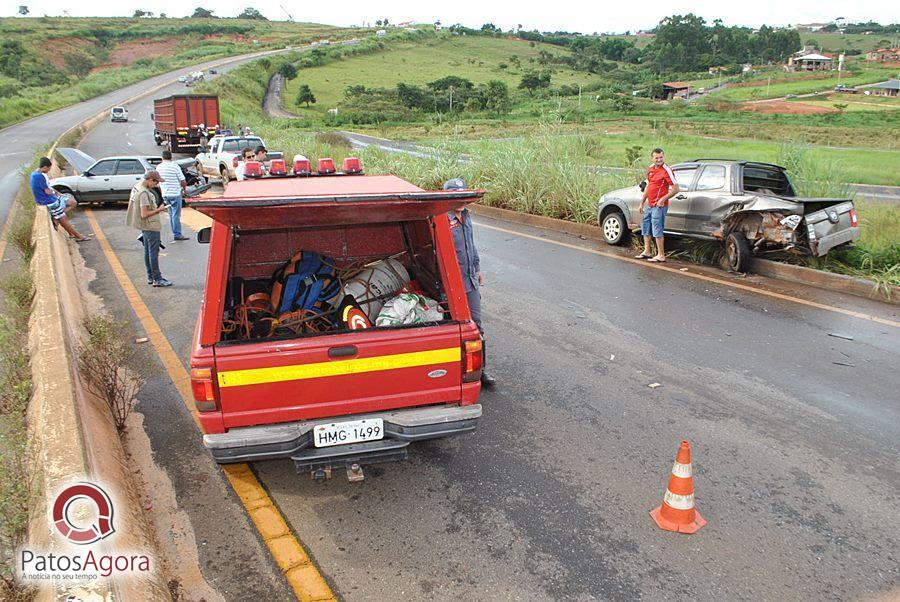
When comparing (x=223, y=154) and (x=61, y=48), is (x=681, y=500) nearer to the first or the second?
(x=223, y=154)

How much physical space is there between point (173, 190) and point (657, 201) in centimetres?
923

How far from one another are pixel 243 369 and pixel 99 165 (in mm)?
15972

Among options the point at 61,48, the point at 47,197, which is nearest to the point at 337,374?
the point at 47,197

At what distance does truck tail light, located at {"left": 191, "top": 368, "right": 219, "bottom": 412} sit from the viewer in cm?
377

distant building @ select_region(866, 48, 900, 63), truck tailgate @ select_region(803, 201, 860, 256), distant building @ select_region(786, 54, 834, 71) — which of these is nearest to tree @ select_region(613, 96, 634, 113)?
truck tailgate @ select_region(803, 201, 860, 256)

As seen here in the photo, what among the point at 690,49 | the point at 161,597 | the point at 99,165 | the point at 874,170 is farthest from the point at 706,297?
the point at 690,49

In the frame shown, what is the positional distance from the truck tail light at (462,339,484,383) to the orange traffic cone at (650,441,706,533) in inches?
52.6

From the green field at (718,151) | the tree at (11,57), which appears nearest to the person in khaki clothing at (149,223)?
the green field at (718,151)

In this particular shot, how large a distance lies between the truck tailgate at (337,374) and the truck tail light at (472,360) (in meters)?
0.05

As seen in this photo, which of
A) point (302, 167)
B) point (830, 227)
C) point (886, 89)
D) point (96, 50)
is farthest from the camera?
point (96, 50)

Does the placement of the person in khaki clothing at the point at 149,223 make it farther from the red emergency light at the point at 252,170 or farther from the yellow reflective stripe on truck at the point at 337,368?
the yellow reflective stripe on truck at the point at 337,368

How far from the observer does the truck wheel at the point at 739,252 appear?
31.4 ft

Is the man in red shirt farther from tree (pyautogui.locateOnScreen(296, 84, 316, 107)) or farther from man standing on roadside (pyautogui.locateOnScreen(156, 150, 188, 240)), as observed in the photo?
tree (pyautogui.locateOnScreen(296, 84, 316, 107))

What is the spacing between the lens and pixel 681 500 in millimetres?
3891
